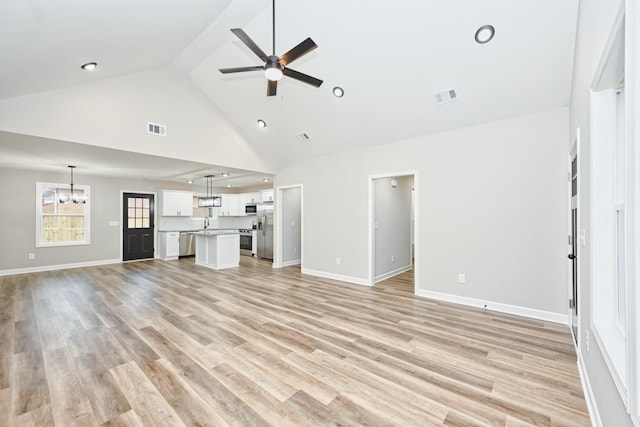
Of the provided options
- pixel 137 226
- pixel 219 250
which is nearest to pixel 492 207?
pixel 219 250

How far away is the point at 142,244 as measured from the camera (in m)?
8.48

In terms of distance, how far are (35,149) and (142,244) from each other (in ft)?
14.9

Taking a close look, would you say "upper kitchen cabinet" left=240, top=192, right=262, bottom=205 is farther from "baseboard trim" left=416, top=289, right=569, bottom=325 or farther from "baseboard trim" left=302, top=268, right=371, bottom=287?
"baseboard trim" left=416, top=289, right=569, bottom=325

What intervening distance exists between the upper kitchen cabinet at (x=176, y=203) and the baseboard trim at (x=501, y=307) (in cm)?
761

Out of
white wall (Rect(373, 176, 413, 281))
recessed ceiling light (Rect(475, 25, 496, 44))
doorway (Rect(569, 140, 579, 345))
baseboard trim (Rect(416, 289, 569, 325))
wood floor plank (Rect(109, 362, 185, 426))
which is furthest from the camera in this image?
white wall (Rect(373, 176, 413, 281))

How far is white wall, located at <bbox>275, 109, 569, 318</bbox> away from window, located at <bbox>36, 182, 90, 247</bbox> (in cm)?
731

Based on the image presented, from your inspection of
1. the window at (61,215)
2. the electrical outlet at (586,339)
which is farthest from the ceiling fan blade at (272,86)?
the window at (61,215)

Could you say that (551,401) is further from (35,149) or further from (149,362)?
(35,149)

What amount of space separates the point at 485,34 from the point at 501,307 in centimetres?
330

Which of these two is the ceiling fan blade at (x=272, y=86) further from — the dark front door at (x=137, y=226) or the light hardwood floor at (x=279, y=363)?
the dark front door at (x=137, y=226)

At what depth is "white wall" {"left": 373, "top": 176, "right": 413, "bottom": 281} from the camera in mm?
5496

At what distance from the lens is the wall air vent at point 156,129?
467 cm

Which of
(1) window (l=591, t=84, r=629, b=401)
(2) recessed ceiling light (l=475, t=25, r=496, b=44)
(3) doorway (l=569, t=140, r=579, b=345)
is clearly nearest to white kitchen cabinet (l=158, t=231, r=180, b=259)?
(2) recessed ceiling light (l=475, t=25, r=496, b=44)

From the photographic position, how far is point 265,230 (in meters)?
8.49
